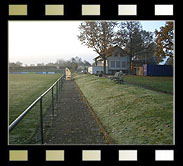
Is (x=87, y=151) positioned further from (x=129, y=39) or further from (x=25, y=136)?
(x=129, y=39)

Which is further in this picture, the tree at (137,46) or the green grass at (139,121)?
the tree at (137,46)

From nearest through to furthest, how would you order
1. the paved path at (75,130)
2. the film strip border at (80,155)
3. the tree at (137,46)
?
the film strip border at (80,155) < the paved path at (75,130) < the tree at (137,46)

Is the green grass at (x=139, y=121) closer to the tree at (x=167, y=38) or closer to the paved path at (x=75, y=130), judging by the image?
the paved path at (x=75, y=130)

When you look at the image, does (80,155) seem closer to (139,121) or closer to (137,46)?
(139,121)

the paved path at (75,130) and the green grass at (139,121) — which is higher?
the green grass at (139,121)

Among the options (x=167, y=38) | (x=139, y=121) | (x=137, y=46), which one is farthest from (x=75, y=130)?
(x=137, y=46)

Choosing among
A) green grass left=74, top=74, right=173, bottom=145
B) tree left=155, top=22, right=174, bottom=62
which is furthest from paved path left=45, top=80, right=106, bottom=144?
tree left=155, top=22, right=174, bottom=62

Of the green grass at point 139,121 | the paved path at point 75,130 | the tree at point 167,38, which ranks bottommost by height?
the paved path at point 75,130

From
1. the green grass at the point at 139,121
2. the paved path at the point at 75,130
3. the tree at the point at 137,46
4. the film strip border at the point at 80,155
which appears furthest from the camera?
the tree at the point at 137,46

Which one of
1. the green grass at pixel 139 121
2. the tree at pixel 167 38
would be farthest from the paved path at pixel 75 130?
the tree at pixel 167 38


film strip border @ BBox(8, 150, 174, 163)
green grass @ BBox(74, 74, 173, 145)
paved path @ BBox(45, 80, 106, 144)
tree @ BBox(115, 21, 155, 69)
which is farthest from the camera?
tree @ BBox(115, 21, 155, 69)

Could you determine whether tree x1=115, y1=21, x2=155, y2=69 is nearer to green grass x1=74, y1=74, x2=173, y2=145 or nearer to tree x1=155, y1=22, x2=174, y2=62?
tree x1=155, y1=22, x2=174, y2=62

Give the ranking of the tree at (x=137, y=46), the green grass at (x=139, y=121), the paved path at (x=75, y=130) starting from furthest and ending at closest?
1. the tree at (x=137, y=46)
2. the paved path at (x=75, y=130)
3. the green grass at (x=139, y=121)
